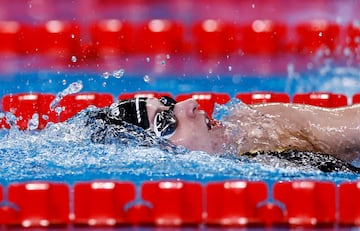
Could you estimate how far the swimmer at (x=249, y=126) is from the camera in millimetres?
2686

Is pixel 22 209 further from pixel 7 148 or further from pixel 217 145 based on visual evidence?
pixel 217 145

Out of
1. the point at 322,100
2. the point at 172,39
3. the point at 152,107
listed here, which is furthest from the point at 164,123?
the point at 172,39

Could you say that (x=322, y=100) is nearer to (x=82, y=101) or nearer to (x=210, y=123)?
(x=82, y=101)

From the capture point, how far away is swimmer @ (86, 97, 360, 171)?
2686mm

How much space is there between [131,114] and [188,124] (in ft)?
0.66

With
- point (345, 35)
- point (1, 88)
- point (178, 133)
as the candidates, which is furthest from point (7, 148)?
point (345, 35)

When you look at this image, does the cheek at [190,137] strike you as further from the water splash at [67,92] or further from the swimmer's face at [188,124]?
the water splash at [67,92]

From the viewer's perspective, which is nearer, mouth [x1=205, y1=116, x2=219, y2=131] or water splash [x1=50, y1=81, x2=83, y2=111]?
mouth [x1=205, y1=116, x2=219, y2=131]

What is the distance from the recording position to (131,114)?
2.67 m

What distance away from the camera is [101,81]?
4.74 m

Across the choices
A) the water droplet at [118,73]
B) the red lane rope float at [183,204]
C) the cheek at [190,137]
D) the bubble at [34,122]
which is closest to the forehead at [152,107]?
the cheek at [190,137]

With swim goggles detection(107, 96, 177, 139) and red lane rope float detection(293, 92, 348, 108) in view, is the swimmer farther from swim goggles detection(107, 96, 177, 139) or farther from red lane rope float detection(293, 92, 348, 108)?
A: red lane rope float detection(293, 92, 348, 108)

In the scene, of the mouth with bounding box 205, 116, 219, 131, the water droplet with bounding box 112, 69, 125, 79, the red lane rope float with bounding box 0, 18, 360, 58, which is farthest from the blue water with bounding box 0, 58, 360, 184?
the red lane rope float with bounding box 0, 18, 360, 58

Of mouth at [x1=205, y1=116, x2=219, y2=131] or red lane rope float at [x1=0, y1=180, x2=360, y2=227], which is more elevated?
mouth at [x1=205, y1=116, x2=219, y2=131]
